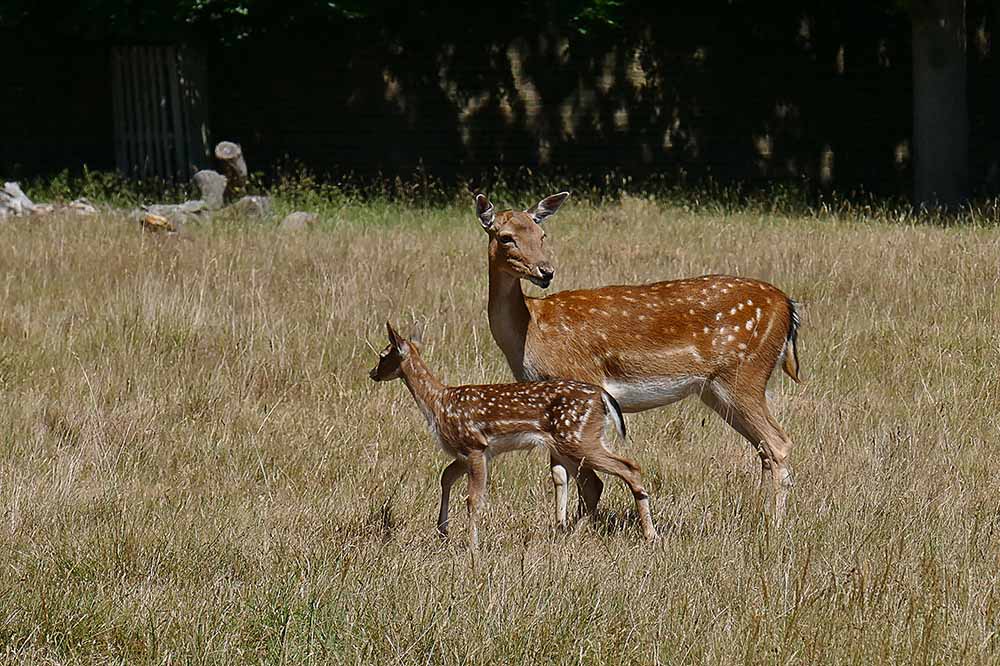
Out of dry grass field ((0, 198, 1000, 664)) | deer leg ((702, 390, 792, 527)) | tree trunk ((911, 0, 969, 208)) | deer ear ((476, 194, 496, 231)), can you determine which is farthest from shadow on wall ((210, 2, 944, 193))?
deer leg ((702, 390, 792, 527))

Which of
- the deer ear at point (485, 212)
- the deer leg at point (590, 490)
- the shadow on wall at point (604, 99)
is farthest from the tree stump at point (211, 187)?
the deer leg at point (590, 490)

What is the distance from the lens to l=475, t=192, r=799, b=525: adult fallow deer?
22.3ft

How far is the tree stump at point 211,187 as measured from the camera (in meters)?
16.9

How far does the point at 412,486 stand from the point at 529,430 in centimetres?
98

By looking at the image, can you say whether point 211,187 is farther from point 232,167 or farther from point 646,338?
point 646,338

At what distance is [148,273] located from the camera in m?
11.1

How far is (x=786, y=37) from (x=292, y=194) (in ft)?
25.6

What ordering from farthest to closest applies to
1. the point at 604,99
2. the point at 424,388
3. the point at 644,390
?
1. the point at 604,99
2. the point at 644,390
3. the point at 424,388

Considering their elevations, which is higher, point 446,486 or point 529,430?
point 529,430

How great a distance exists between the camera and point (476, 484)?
230 inches

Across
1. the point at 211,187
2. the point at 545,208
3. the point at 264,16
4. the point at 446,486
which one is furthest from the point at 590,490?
the point at 264,16

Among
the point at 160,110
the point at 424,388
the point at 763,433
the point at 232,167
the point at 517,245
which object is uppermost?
the point at 160,110

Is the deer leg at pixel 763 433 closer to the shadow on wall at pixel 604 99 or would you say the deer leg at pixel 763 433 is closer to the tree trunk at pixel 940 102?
the tree trunk at pixel 940 102

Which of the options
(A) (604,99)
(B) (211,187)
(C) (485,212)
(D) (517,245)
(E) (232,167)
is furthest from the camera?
(A) (604,99)
